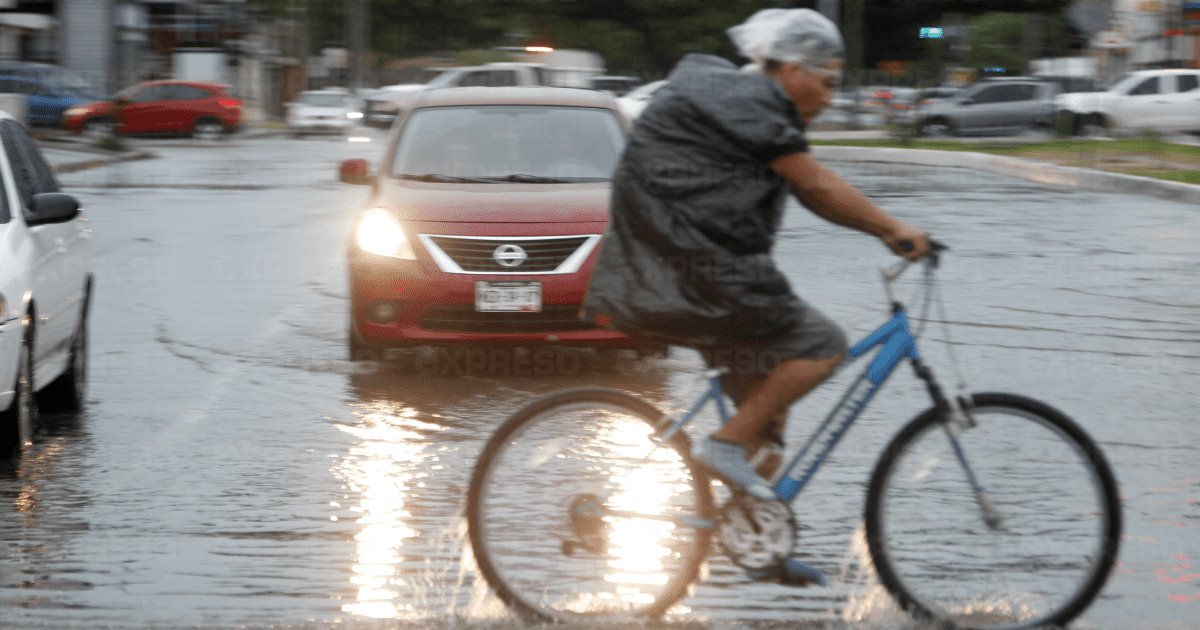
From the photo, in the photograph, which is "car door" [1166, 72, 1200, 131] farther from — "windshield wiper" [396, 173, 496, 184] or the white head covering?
the white head covering

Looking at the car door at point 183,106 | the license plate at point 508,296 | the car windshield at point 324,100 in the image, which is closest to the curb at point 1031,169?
the license plate at point 508,296

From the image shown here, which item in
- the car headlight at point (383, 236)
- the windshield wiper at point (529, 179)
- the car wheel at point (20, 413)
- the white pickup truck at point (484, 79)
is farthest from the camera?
the white pickup truck at point (484, 79)

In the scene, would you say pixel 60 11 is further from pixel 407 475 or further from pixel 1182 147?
pixel 407 475

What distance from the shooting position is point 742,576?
5.45m

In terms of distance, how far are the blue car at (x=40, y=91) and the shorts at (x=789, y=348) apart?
4026cm

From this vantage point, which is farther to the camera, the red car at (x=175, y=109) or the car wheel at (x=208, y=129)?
the car wheel at (x=208, y=129)

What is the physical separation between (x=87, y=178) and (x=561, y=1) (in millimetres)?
49100

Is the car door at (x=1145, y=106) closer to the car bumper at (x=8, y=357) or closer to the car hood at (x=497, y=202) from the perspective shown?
the car hood at (x=497, y=202)

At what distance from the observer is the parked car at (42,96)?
42750 mm

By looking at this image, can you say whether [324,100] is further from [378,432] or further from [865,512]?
[865,512]

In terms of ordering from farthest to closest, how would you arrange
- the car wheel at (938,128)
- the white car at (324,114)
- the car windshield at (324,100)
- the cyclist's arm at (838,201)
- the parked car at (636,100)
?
the car windshield at (324,100), the white car at (324,114), the car wheel at (938,128), the parked car at (636,100), the cyclist's arm at (838,201)

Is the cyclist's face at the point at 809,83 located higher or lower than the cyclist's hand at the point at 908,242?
higher

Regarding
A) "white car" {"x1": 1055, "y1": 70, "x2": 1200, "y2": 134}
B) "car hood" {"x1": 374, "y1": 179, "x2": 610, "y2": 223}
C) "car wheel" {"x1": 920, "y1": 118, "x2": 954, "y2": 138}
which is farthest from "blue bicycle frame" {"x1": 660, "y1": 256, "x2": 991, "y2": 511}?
"car wheel" {"x1": 920, "y1": 118, "x2": 954, "y2": 138}

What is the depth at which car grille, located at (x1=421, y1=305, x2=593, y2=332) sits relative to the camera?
9297 mm
